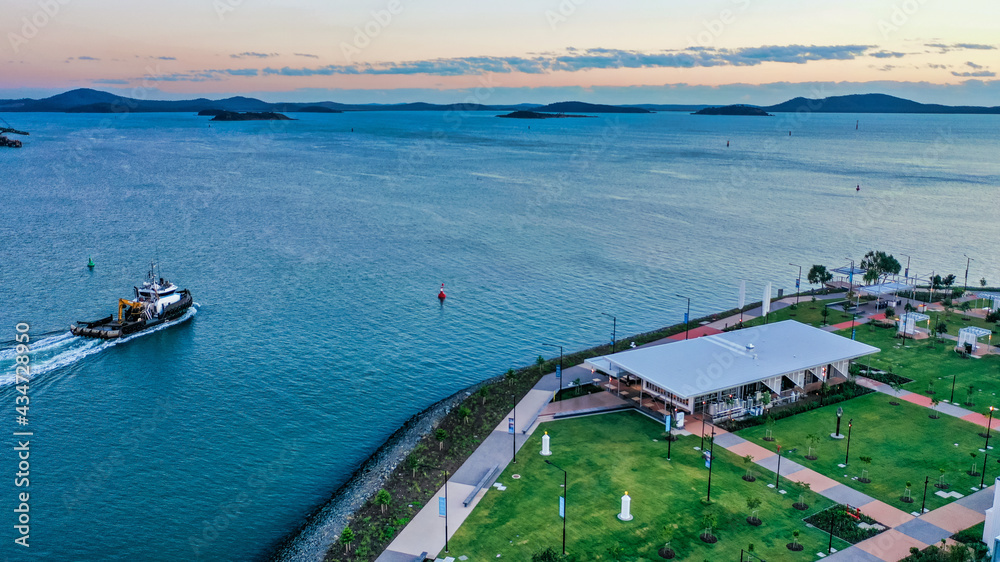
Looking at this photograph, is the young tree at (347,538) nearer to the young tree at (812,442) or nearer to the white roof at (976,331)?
the young tree at (812,442)

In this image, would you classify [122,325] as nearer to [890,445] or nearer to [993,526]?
[890,445]

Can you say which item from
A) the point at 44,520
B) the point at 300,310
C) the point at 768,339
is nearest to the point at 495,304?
the point at 300,310

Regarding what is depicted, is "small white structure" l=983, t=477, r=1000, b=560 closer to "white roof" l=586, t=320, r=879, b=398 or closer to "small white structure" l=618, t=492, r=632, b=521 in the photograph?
"small white structure" l=618, t=492, r=632, b=521

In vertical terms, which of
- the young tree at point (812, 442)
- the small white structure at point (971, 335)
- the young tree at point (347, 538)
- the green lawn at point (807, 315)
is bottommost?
the young tree at point (347, 538)

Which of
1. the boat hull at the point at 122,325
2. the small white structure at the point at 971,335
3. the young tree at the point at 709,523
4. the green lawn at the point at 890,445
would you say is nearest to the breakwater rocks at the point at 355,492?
the young tree at the point at 709,523

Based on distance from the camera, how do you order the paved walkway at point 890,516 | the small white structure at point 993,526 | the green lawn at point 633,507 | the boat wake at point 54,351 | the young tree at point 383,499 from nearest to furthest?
the small white structure at point 993,526
the paved walkway at point 890,516
the green lawn at point 633,507
the young tree at point 383,499
the boat wake at point 54,351

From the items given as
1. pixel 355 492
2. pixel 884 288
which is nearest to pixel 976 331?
pixel 884 288

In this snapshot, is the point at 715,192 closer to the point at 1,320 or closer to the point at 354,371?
the point at 354,371
